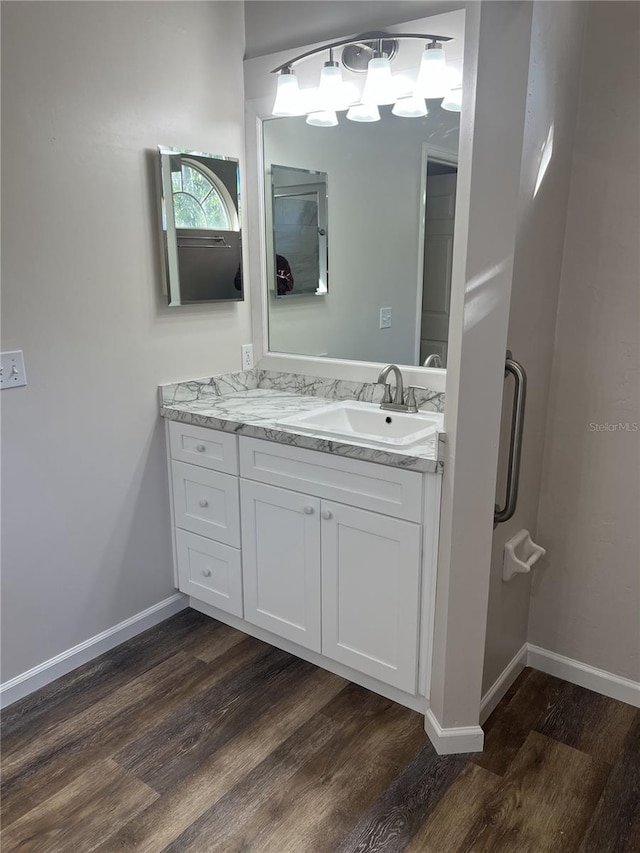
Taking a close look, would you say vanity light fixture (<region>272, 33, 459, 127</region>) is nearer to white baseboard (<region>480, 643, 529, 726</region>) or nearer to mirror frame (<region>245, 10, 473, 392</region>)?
Result: mirror frame (<region>245, 10, 473, 392</region>)

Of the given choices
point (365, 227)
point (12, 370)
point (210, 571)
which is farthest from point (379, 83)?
point (210, 571)

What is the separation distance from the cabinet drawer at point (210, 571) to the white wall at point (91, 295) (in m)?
0.11

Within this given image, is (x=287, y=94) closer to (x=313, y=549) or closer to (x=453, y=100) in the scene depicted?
(x=453, y=100)

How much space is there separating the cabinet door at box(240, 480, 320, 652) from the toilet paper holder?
2.03 feet

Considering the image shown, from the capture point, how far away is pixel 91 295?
215 centimetres

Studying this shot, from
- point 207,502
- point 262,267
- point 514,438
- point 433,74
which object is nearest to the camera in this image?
point 514,438

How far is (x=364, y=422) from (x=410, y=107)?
115cm

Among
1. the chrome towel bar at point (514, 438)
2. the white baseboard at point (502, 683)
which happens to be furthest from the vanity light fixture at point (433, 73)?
the white baseboard at point (502, 683)

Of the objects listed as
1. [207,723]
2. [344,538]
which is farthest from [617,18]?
[207,723]

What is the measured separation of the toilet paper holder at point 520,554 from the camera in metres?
1.96

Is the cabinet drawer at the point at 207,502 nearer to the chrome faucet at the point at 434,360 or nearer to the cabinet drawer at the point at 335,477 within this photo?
the cabinet drawer at the point at 335,477

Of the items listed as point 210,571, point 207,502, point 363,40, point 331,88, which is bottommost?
point 210,571

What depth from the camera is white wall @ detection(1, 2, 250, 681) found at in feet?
6.34

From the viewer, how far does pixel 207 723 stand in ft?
6.68
